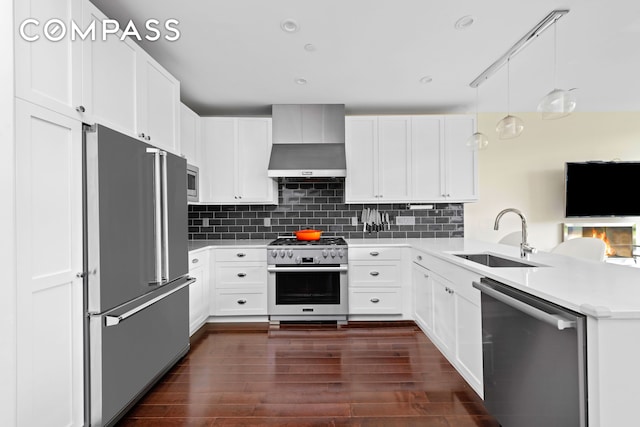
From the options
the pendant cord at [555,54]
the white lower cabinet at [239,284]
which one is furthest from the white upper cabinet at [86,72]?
the pendant cord at [555,54]

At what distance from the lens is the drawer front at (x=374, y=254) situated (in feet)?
11.9

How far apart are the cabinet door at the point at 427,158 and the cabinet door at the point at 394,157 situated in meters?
0.07

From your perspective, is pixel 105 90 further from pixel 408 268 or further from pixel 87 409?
pixel 408 268

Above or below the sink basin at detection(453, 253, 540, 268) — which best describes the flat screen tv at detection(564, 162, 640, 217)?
above

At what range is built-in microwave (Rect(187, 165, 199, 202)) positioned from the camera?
11.6ft

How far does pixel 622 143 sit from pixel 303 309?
15.6ft

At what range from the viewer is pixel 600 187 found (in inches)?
170

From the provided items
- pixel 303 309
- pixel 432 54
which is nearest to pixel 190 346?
pixel 303 309

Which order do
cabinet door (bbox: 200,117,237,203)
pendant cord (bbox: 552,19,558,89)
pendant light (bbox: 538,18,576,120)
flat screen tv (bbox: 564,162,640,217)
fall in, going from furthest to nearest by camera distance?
flat screen tv (bbox: 564,162,640,217) < cabinet door (bbox: 200,117,237,203) < pendant cord (bbox: 552,19,558,89) < pendant light (bbox: 538,18,576,120)

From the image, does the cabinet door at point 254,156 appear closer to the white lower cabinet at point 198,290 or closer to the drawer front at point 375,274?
the white lower cabinet at point 198,290

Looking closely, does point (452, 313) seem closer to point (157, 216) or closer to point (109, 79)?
point (157, 216)

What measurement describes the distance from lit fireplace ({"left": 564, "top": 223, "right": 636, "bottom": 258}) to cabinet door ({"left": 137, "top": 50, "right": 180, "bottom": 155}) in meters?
4.90

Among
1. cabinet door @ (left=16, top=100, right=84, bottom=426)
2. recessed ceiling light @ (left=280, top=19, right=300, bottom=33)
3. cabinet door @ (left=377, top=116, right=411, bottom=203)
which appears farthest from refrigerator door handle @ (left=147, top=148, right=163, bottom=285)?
cabinet door @ (left=377, top=116, right=411, bottom=203)

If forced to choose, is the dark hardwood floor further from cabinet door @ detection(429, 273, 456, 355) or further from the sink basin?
the sink basin
